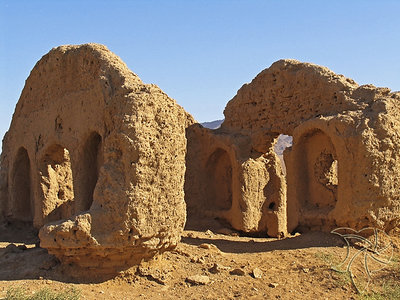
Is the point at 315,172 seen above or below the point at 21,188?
above

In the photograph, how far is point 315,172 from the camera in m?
10.5

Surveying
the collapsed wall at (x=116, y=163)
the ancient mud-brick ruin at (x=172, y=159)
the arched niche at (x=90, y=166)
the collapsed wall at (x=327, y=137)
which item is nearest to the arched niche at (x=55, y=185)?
the ancient mud-brick ruin at (x=172, y=159)

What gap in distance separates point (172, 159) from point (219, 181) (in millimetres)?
6064

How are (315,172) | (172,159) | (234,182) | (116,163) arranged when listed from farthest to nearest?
(234,182) < (315,172) < (172,159) < (116,163)

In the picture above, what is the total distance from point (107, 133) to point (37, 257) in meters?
2.47

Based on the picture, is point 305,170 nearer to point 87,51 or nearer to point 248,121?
point 248,121

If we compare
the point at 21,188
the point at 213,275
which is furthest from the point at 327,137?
the point at 21,188

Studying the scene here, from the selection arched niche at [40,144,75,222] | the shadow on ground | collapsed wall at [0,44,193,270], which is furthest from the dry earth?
arched niche at [40,144,75,222]

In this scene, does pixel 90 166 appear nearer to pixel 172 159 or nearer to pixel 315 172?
pixel 172 159

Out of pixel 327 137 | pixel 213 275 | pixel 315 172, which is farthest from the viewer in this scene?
pixel 315 172

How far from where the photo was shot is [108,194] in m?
6.70

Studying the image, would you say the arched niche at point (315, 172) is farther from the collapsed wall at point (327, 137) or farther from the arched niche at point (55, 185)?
the arched niche at point (55, 185)

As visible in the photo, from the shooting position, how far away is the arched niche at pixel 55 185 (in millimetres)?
10484

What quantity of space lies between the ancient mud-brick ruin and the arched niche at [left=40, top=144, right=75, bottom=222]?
0.03 metres
